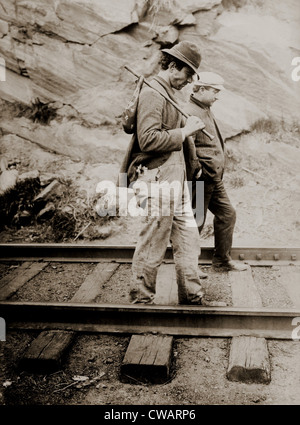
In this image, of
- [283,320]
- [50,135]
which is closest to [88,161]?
[50,135]

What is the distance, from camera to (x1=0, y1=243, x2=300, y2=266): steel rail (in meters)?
5.04

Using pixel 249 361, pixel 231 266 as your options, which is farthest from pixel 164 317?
pixel 231 266

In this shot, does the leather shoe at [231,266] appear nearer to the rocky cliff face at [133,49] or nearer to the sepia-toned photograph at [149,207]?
the sepia-toned photograph at [149,207]

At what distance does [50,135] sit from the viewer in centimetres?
647

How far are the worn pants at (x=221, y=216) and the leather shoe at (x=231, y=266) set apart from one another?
0.16 feet

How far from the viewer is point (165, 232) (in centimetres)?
391

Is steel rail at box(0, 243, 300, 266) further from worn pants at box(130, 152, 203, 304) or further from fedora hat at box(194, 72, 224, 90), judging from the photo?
fedora hat at box(194, 72, 224, 90)

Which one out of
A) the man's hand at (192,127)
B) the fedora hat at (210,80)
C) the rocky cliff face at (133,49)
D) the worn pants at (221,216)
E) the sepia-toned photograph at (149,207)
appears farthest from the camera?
the rocky cliff face at (133,49)

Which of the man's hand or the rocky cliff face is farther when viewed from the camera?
the rocky cliff face

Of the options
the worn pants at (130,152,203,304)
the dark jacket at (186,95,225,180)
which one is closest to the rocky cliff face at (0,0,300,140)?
the dark jacket at (186,95,225,180)

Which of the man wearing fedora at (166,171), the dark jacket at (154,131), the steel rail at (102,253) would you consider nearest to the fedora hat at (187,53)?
the man wearing fedora at (166,171)

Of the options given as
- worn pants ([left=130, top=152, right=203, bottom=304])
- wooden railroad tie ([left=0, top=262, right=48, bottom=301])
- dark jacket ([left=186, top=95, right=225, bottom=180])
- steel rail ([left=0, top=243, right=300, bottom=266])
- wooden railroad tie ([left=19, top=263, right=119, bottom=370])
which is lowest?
wooden railroad tie ([left=19, top=263, right=119, bottom=370])

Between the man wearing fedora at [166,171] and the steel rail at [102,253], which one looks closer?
the man wearing fedora at [166,171]

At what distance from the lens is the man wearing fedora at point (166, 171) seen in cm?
363
